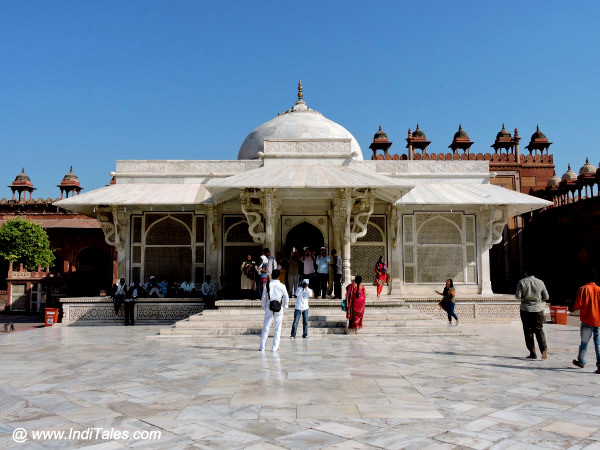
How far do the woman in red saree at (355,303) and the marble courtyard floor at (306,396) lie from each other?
1.37 metres

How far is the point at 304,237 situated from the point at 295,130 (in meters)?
4.73

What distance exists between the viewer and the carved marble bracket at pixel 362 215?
517 inches

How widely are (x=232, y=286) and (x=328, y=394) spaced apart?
10.3m

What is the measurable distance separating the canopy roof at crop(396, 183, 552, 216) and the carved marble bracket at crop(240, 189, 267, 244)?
405cm

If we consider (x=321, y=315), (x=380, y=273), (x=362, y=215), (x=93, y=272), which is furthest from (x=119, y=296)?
(x=93, y=272)

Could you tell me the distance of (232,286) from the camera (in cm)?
1508

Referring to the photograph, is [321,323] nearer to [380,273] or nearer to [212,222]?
[380,273]

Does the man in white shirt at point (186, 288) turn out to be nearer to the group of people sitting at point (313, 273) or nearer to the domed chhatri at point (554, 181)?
the group of people sitting at point (313, 273)

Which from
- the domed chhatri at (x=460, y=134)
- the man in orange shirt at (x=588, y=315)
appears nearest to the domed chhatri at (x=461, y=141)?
the domed chhatri at (x=460, y=134)

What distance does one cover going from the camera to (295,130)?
18.6m

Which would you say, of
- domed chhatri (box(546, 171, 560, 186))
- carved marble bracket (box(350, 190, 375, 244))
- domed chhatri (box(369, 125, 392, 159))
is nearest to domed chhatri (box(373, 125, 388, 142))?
domed chhatri (box(369, 125, 392, 159))

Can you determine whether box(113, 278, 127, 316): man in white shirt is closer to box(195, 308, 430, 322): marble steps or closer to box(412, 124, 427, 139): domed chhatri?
box(195, 308, 430, 322): marble steps

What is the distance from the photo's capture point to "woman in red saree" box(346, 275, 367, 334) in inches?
393

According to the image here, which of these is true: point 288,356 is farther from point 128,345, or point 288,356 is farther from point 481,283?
point 481,283
